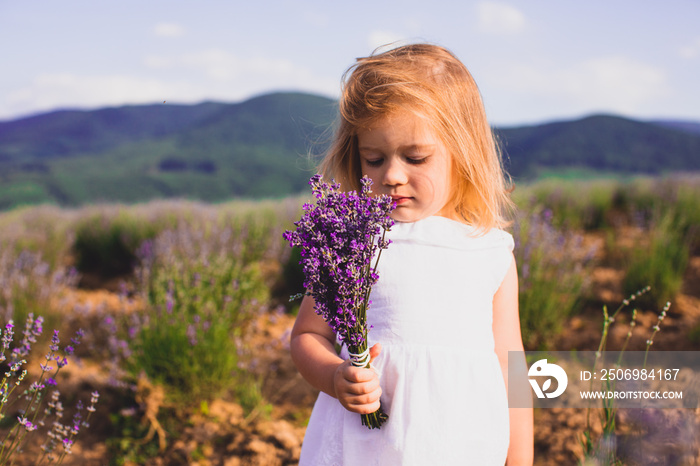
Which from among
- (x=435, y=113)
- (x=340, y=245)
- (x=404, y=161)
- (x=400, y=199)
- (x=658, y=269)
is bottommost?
(x=658, y=269)

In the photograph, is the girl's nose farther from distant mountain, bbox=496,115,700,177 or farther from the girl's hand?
distant mountain, bbox=496,115,700,177

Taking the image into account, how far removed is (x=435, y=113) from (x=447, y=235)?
0.37m

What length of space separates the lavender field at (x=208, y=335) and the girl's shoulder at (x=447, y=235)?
65cm

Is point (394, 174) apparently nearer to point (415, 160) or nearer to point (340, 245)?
point (415, 160)

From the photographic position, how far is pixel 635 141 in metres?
36.5

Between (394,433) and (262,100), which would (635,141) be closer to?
(394,433)

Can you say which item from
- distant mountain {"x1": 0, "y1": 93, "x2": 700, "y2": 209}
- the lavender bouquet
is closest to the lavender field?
the lavender bouquet

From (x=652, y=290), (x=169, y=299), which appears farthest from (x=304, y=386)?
(x=652, y=290)

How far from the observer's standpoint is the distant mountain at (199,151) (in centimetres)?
3538

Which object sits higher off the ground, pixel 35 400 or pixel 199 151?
pixel 199 151

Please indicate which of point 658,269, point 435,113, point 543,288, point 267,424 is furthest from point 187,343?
point 658,269

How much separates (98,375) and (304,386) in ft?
4.91

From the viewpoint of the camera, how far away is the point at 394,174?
4.38 feet

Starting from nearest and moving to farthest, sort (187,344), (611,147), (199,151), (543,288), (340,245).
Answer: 1. (340,245)
2. (187,344)
3. (543,288)
4. (611,147)
5. (199,151)
